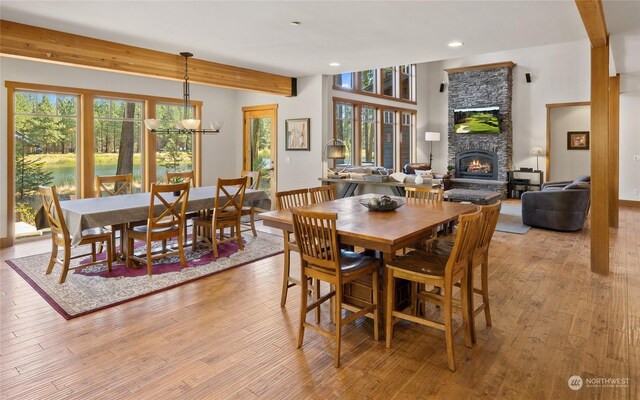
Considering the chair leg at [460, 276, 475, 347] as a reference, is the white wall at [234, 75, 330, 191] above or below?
above

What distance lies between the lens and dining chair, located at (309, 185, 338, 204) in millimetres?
4098

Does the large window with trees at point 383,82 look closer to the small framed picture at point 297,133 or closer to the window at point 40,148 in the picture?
the small framed picture at point 297,133

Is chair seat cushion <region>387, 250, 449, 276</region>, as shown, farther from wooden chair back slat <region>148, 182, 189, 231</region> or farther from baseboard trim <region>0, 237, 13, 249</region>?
baseboard trim <region>0, 237, 13, 249</region>

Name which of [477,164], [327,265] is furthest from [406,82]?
[327,265]

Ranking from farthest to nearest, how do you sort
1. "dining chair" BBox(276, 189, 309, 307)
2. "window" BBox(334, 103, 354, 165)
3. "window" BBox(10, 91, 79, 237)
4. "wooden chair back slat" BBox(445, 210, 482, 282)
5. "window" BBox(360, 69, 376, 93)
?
"window" BBox(360, 69, 376, 93)
"window" BBox(334, 103, 354, 165)
"window" BBox(10, 91, 79, 237)
"dining chair" BBox(276, 189, 309, 307)
"wooden chair back slat" BBox(445, 210, 482, 282)

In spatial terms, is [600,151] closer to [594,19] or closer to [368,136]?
[594,19]

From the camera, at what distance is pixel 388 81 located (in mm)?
10508

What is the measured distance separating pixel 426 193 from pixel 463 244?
Answer: 6.23 ft

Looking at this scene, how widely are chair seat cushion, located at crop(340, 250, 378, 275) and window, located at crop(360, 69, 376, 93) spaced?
22.4ft

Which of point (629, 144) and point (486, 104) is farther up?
point (486, 104)

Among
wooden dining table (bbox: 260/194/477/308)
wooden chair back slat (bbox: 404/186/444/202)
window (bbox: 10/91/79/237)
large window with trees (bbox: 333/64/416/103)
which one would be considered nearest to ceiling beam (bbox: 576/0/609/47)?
wooden dining table (bbox: 260/194/477/308)

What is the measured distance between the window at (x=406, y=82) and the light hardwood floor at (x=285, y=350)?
26.8 ft

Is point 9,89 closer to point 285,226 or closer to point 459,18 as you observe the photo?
point 285,226

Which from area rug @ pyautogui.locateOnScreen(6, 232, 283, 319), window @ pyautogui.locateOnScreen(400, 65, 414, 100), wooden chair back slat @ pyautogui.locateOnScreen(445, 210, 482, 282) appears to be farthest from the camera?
window @ pyautogui.locateOnScreen(400, 65, 414, 100)
